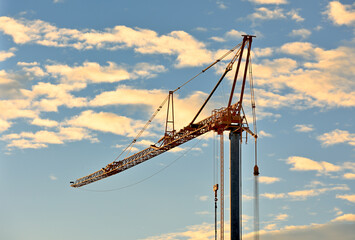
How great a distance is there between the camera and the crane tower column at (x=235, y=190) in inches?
5128

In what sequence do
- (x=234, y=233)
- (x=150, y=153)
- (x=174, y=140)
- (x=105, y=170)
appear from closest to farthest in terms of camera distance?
(x=234, y=233) < (x=174, y=140) < (x=150, y=153) < (x=105, y=170)

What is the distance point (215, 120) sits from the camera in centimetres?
13650

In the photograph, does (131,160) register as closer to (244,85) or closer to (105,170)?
(105,170)

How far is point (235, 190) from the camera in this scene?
132125 mm

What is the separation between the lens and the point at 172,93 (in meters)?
167

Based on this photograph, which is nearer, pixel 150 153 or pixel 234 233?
pixel 234 233

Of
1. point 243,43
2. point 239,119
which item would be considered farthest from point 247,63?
point 239,119

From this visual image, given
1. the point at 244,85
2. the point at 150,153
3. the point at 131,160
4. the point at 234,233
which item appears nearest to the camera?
the point at 234,233

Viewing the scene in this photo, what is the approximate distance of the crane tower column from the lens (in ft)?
427

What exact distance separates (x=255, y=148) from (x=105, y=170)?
229 feet

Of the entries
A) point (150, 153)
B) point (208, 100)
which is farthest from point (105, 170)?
point (208, 100)

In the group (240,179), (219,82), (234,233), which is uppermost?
(219,82)

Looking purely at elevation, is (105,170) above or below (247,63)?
below

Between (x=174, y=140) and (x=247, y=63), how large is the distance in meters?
26.6
